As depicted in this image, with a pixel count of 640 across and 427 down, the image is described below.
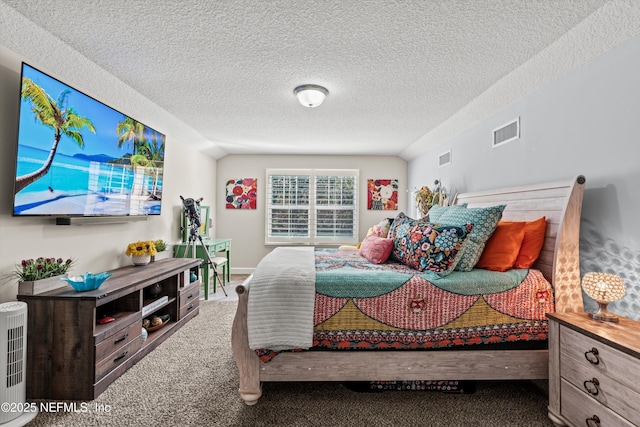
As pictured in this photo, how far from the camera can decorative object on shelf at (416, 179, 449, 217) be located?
404cm

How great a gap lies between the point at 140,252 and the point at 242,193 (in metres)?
2.86

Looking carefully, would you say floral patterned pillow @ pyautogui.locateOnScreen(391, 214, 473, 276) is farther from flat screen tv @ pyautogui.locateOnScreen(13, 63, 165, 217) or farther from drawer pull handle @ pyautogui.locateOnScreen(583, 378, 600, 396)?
flat screen tv @ pyautogui.locateOnScreen(13, 63, 165, 217)

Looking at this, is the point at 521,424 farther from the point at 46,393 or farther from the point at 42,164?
the point at 42,164

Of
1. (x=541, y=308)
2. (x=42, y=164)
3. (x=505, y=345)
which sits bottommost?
(x=505, y=345)

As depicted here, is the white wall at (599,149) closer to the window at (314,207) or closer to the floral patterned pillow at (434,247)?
the floral patterned pillow at (434,247)

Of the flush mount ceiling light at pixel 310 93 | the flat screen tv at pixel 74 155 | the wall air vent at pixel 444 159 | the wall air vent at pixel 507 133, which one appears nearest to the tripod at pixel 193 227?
the flat screen tv at pixel 74 155

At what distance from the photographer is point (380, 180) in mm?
5809

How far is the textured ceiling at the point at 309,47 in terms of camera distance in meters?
1.71

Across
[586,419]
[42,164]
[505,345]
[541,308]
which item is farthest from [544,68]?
[42,164]

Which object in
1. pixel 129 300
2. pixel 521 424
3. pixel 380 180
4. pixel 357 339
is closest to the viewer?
pixel 521 424

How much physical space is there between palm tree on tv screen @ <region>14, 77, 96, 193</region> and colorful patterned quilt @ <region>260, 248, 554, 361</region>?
5.95 feet

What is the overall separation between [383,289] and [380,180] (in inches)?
164

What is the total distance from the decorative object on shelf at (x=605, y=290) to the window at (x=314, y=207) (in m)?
4.23

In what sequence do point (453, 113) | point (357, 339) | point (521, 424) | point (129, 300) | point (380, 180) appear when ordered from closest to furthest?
point (521, 424) < point (357, 339) < point (129, 300) < point (453, 113) < point (380, 180)
